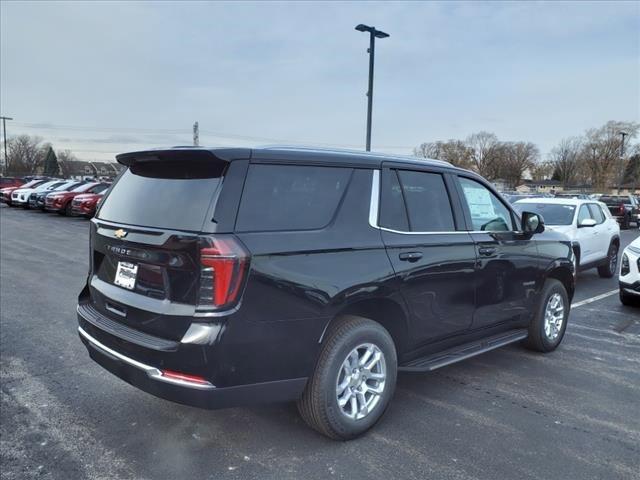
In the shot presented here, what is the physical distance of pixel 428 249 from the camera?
3.70 metres

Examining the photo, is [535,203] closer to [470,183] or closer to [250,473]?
[470,183]

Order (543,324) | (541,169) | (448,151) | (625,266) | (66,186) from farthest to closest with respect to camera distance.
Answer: (541,169) < (448,151) < (66,186) < (625,266) < (543,324)

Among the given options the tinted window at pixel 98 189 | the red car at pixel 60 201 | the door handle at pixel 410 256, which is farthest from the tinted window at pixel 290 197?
the tinted window at pixel 98 189

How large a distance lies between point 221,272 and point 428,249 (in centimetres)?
167

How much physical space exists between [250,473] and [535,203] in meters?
8.95

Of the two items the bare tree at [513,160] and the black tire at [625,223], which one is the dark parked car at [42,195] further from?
the bare tree at [513,160]

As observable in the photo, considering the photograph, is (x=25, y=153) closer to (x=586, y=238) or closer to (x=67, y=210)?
(x=67, y=210)

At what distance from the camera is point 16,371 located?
435 cm

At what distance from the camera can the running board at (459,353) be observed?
3.67m

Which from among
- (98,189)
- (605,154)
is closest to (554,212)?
(98,189)

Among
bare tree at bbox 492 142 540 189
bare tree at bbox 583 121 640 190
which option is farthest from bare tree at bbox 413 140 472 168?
bare tree at bbox 583 121 640 190

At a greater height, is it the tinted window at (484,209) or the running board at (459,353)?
the tinted window at (484,209)

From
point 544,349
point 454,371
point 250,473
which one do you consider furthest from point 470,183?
point 250,473

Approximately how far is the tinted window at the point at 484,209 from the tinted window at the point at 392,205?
88 cm
